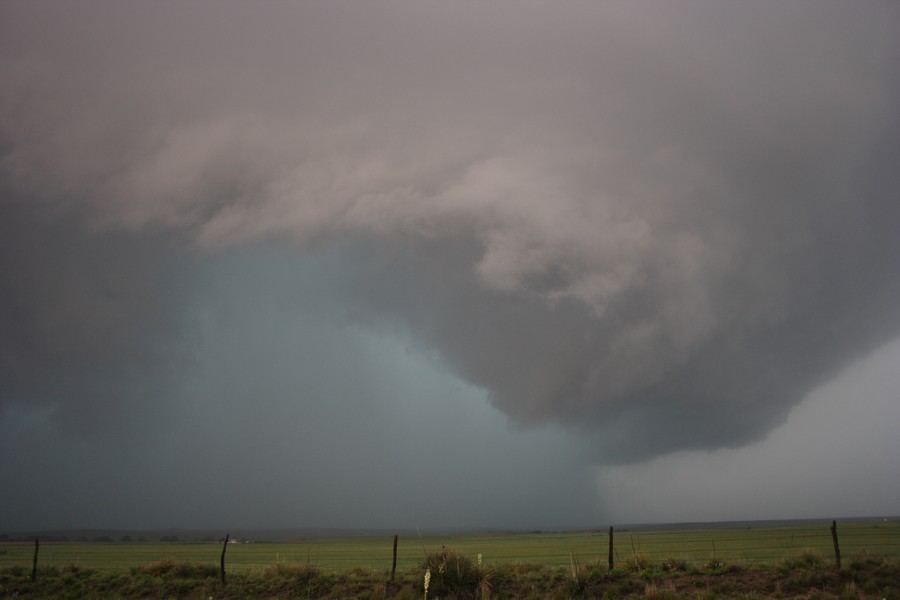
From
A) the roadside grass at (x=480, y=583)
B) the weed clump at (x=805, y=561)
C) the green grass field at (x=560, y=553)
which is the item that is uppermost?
the weed clump at (x=805, y=561)

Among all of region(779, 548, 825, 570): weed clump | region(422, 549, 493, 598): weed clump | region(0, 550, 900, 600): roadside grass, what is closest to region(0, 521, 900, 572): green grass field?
region(779, 548, 825, 570): weed clump

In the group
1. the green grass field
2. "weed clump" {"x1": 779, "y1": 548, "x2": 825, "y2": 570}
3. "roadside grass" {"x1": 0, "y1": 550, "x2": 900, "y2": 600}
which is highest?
"weed clump" {"x1": 779, "y1": 548, "x2": 825, "y2": 570}

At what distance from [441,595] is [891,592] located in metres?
17.8

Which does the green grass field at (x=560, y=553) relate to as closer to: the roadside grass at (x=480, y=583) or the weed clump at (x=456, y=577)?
the roadside grass at (x=480, y=583)

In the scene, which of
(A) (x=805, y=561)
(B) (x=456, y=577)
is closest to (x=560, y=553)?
(A) (x=805, y=561)

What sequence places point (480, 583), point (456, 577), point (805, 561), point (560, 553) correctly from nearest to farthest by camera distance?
point (456, 577)
point (480, 583)
point (805, 561)
point (560, 553)

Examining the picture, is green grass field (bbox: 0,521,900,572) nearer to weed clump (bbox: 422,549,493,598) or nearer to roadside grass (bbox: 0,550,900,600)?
roadside grass (bbox: 0,550,900,600)

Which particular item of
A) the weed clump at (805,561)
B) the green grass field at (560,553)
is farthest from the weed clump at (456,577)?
the weed clump at (805,561)

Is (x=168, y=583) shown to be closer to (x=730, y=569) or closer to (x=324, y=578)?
(x=324, y=578)

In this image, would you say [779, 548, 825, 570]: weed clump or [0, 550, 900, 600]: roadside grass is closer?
[0, 550, 900, 600]: roadside grass

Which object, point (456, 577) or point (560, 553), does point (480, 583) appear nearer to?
point (456, 577)

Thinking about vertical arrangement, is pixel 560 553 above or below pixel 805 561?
below

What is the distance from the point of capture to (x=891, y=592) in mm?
23609

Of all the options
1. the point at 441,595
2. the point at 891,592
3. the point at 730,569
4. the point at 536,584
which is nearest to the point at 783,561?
the point at 730,569
